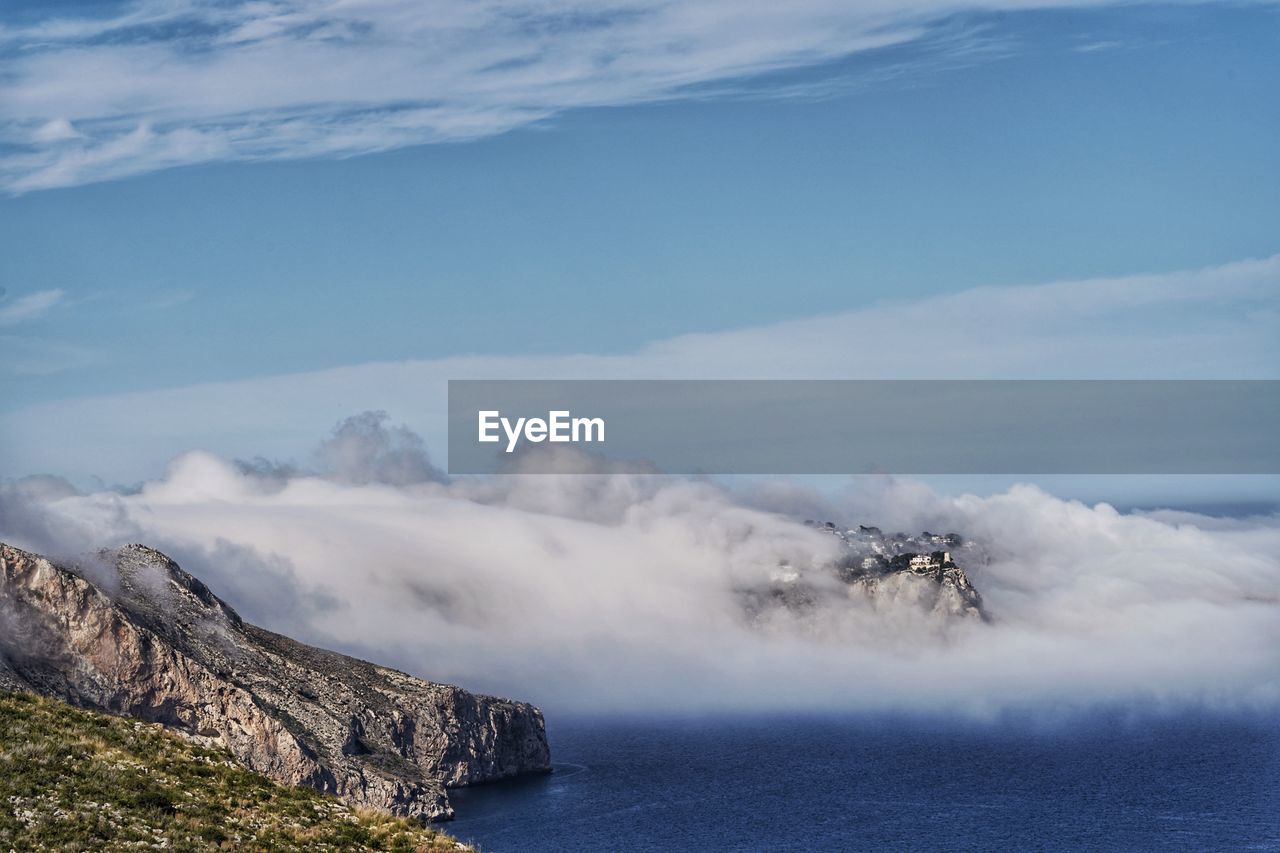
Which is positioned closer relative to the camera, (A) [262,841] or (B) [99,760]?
(A) [262,841]

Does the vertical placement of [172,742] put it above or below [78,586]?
below

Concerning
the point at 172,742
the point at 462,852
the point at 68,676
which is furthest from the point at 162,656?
the point at 462,852

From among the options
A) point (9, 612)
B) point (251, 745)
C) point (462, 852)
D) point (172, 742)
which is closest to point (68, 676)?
point (9, 612)

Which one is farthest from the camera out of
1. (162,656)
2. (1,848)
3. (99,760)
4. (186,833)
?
(162,656)

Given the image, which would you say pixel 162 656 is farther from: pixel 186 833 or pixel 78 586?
pixel 186 833

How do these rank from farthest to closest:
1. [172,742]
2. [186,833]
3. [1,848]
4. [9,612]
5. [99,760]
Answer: [9,612] < [172,742] < [99,760] < [186,833] < [1,848]

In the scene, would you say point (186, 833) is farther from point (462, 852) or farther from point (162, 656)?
point (162, 656)
